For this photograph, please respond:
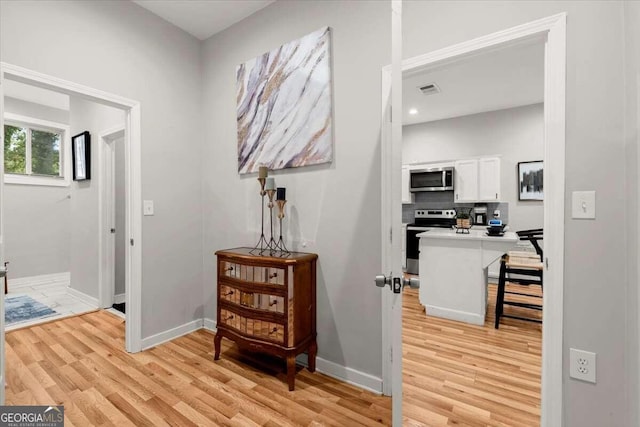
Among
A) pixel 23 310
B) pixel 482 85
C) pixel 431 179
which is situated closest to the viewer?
pixel 23 310

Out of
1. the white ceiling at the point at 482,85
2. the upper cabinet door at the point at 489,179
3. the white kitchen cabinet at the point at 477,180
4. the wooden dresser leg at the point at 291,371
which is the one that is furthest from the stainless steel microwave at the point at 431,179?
the wooden dresser leg at the point at 291,371

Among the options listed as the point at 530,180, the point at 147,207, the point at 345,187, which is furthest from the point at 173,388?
the point at 530,180

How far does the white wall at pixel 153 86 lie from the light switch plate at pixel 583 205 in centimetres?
279

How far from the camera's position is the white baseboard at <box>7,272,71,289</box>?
418 cm

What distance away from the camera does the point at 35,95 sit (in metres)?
4.15

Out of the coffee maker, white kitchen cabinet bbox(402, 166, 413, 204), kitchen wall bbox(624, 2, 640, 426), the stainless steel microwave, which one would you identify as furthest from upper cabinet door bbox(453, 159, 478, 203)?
kitchen wall bbox(624, 2, 640, 426)

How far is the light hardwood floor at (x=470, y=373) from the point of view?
5.33ft

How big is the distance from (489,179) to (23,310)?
6457 millimetres

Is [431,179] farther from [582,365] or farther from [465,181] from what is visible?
[582,365]

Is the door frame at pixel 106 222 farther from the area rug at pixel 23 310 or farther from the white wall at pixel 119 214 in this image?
the area rug at pixel 23 310

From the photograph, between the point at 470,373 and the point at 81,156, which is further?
the point at 81,156

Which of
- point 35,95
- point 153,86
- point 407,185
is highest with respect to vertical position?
point 35,95

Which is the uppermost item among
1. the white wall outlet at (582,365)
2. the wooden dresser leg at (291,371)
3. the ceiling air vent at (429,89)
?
the ceiling air vent at (429,89)

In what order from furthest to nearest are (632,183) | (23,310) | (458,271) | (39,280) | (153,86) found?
(39,280), (23,310), (458,271), (153,86), (632,183)
